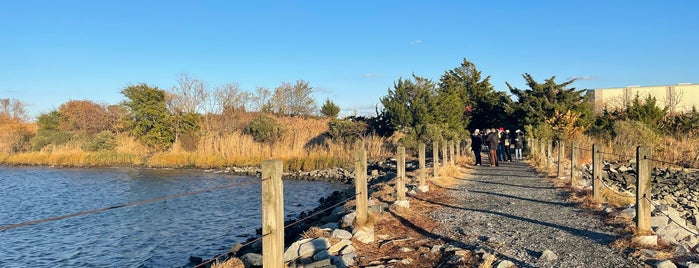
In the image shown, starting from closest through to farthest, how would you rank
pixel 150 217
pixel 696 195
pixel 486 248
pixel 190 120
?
pixel 486 248 < pixel 150 217 < pixel 696 195 < pixel 190 120

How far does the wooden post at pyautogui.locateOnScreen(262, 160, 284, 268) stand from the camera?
4566 millimetres

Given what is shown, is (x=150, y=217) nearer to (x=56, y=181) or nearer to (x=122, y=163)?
(x=56, y=181)

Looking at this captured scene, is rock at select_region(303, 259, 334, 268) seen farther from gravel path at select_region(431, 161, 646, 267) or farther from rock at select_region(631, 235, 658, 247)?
rock at select_region(631, 235, 658, 247)

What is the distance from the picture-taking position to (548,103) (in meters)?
32.5

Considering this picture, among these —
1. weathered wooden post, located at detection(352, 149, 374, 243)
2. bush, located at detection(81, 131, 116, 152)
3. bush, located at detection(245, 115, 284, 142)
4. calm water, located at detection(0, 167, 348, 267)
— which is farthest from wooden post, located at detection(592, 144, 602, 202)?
bush, located at detection(81, 131, 116, 152)

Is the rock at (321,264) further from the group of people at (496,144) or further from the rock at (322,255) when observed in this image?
the group of people at (496,144)

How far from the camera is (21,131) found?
143 ft

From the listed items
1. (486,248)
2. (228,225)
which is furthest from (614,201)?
(228,225)

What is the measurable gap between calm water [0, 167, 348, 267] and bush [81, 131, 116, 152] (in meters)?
11.2

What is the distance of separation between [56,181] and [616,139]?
2710 centimetres

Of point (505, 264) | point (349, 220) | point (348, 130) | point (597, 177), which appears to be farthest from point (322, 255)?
point (348, 130)

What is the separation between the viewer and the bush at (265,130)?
33.6 m

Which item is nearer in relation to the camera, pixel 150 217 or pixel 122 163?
pixel 150 217

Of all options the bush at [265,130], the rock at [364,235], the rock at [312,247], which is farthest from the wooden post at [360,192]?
the bush at [265,130]
